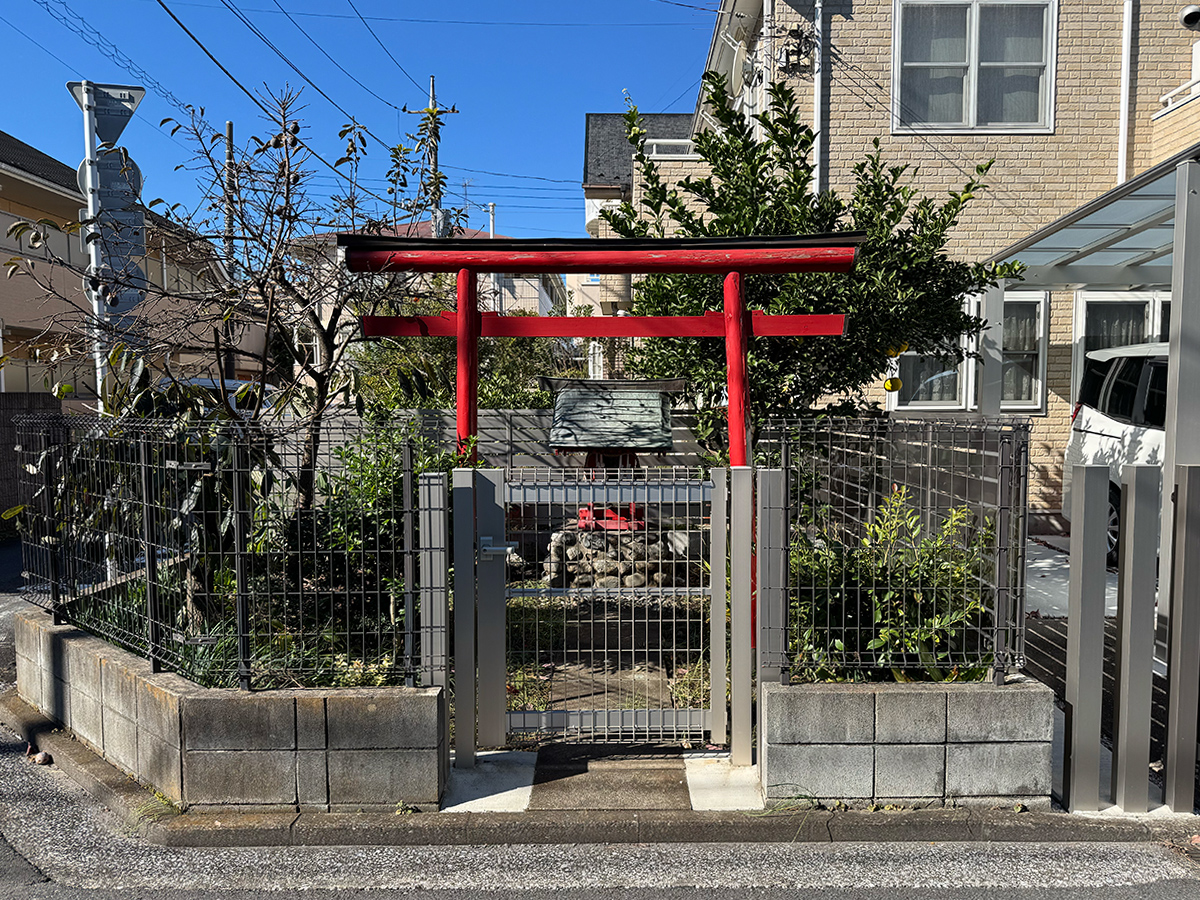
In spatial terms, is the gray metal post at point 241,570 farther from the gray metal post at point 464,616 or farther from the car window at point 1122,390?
the car window at point 1122,390

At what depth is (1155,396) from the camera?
23.7 feet

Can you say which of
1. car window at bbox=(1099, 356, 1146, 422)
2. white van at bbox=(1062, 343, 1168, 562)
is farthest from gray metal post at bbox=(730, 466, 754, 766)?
car window at bbox=(1099, 356, 1146, 422)

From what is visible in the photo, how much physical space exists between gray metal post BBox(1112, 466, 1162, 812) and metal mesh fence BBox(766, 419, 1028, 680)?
1.30 ft

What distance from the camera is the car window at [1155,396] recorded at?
7.17 meters

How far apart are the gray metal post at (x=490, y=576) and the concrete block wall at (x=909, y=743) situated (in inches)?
49.0

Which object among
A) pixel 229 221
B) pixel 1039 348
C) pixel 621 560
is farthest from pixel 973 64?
pixel 621 560

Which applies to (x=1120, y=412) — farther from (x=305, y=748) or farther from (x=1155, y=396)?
(x=305, y=748)

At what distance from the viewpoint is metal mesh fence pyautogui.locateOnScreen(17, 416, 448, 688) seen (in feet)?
12.5

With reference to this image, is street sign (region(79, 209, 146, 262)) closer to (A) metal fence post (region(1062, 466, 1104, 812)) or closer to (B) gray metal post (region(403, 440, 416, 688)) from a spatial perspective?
(B) gray metal post (region(403, 440, 416, 688))

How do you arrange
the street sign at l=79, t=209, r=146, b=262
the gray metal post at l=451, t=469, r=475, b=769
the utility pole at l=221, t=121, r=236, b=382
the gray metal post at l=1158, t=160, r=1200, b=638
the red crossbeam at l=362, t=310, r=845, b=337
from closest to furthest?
the gray metal post at l=451, t=469, r=475, b=769 < the gray metal post at l=1158, t=160, r=1200, b=638 < the utility pole at l=221, t=121, r=236, b=382 < the red crossbeam at l=362, t=310, r=845, b=337 < the street sign at l=79, t=209, r=146, b=262

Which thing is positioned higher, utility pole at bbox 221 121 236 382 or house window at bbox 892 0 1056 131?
house window at bbox 892 0 1056 131

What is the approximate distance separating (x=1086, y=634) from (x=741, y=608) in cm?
145

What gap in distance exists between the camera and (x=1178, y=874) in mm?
3203

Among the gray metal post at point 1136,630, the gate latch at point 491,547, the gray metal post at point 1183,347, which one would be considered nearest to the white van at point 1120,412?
the gray metal post at point 1183,347
